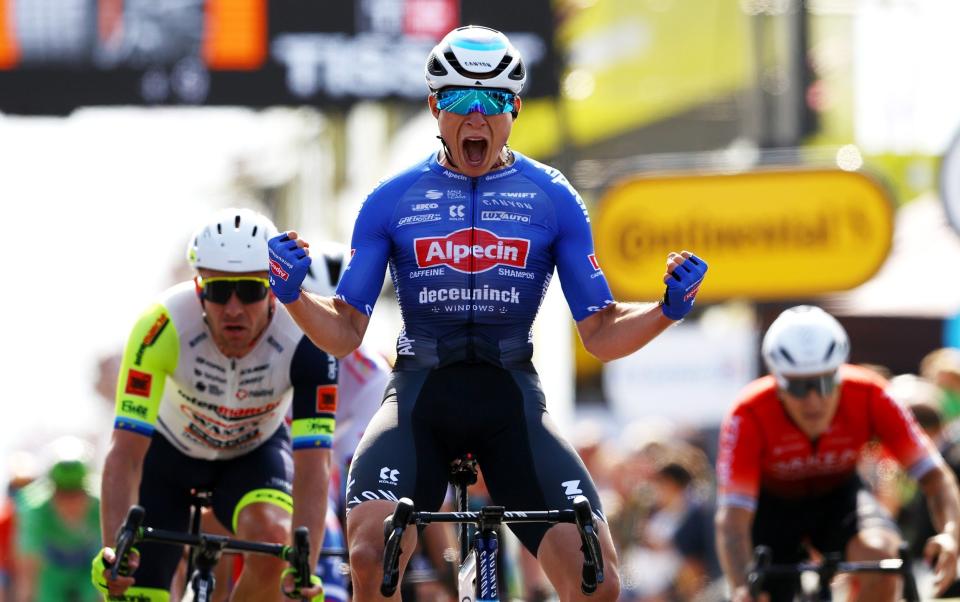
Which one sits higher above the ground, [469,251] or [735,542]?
[469,251]

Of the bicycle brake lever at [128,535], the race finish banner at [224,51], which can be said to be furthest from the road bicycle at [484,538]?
the race finish banner at [224,51]

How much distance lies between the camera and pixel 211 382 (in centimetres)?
847

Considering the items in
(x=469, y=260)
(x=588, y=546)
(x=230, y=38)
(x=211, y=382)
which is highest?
(x=230, y=38)

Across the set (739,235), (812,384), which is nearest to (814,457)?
(812,384)

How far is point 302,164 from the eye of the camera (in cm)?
3550

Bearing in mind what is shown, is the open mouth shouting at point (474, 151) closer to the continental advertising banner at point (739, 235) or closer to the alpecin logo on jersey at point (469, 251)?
the alpecin logo on jersey at point (469, 251)

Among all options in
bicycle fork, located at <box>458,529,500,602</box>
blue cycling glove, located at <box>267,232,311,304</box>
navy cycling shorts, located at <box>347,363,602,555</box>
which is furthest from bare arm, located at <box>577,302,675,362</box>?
blue cycling glove, located at <box>267,232,311,304</box>

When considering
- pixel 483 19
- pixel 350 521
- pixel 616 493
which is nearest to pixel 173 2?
pixel 483 19

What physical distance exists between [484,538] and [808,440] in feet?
12.4

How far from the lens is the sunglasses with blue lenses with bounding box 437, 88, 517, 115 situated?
6867 millimetres

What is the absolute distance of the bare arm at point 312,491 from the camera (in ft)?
26.1

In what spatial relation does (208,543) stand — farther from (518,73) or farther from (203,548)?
(518,73)

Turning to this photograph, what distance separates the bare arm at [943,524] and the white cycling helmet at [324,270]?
305 cm

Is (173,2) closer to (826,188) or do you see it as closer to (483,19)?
(483,19)
